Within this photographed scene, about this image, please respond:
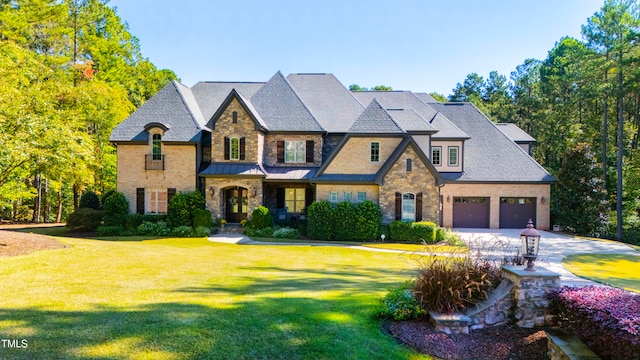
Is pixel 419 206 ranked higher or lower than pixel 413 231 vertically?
higher

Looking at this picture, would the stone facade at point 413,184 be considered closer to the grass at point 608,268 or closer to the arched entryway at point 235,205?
the grass at point 608,268

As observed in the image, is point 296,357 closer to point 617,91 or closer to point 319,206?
point 319,206

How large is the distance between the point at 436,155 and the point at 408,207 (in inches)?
294

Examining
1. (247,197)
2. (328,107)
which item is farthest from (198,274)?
(328,107)

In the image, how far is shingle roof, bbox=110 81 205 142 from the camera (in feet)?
76.5

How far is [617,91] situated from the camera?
25.3 metres

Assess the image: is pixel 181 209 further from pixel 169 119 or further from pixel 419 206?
pixel 419 206

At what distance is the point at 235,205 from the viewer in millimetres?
24062

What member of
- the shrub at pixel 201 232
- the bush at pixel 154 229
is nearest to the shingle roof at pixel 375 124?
the shrub at pixel 201 232

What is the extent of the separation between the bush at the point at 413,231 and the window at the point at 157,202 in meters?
14.8

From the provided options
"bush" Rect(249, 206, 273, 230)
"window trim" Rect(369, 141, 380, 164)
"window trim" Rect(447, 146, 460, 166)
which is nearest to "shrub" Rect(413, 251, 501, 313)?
"window trim" Rect(369, 141, 380, 164)

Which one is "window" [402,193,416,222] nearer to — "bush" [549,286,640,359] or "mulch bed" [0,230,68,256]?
"bush" [549,286,640,359]

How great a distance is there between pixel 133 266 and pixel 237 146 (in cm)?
1331

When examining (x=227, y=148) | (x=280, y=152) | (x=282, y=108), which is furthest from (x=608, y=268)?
(x=227, y=148)
